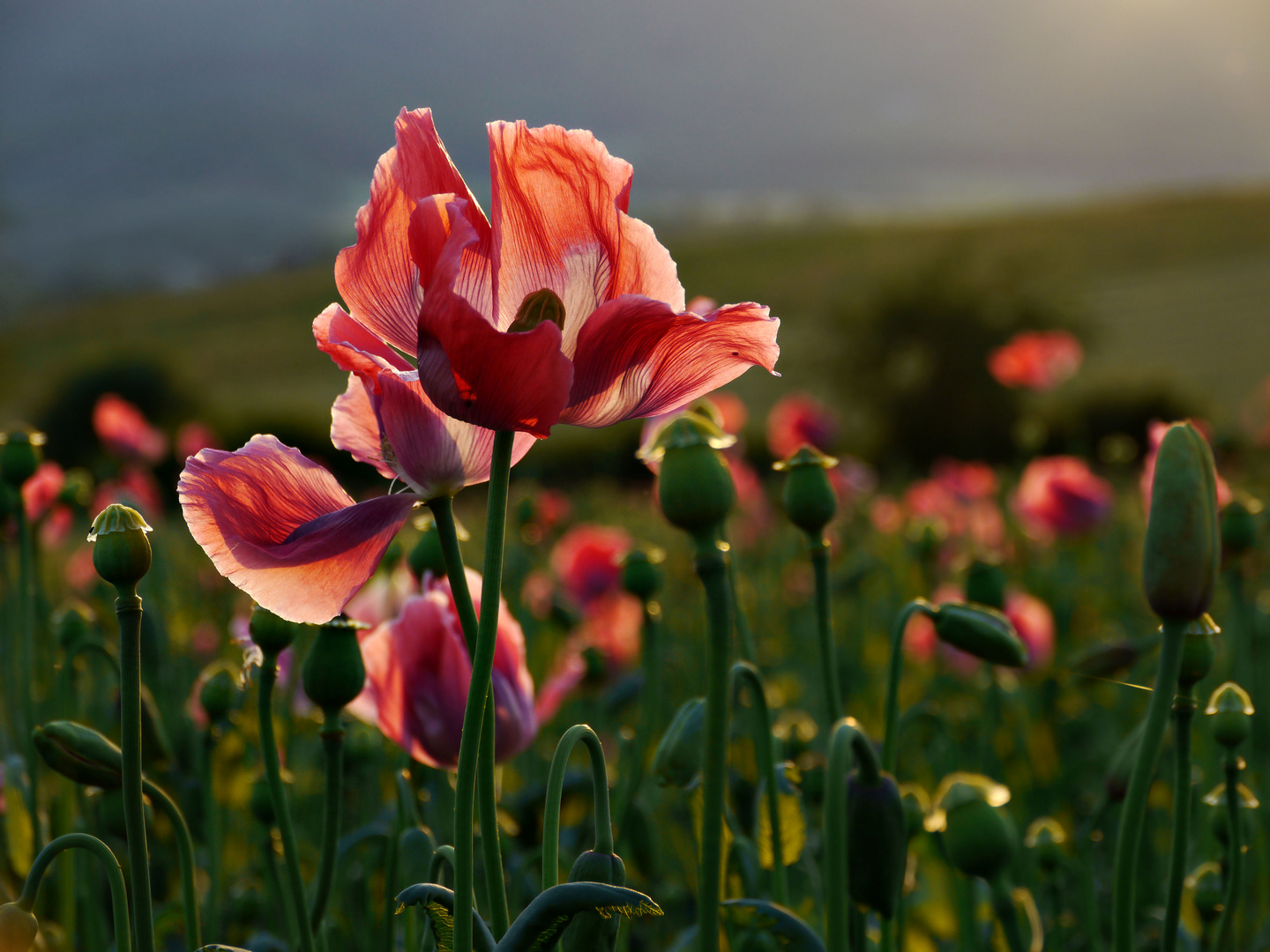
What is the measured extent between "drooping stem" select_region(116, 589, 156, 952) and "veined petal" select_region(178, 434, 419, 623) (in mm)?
49

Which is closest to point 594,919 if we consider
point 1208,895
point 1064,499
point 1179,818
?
point 1179,818

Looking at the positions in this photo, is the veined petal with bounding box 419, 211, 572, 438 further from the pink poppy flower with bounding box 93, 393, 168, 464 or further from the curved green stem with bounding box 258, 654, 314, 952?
the pink poppy flower with bounding box 93, 393, 168, 464

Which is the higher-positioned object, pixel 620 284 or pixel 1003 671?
pixel 620 284

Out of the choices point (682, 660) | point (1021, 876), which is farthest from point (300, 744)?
point (1021, 876)

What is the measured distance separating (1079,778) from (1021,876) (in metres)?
0.77

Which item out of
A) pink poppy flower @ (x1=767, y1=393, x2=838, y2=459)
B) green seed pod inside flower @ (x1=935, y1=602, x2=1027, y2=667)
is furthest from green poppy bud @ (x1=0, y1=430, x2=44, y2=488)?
pink poppy flower @ (x1=767, y1=393, x2=838, y2=459)

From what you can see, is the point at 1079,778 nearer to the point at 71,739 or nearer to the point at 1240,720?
the point at 1240,720

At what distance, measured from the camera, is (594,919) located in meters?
0.52

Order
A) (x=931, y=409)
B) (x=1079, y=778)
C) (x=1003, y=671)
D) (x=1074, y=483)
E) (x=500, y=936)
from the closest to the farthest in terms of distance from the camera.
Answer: (x=500, y=936) < (x=1003, y=671) < (x=1079, y=778) < (x=1074, y=483) < (x=931, y=409)

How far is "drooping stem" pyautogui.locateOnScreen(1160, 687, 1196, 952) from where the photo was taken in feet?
2.22

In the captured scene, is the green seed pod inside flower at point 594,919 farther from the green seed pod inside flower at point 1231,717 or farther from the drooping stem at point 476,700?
the green seed pod inside flower at point 1231,717

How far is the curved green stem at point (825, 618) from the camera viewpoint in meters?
0.76

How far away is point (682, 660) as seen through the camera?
7.57 ft

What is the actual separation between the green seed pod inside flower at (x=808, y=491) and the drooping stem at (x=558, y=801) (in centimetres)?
25
